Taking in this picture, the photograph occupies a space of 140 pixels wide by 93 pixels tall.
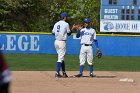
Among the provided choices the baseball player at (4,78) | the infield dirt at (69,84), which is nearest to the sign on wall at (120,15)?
the infield dirt at (69,84)

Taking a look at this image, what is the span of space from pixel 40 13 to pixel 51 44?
14114mm

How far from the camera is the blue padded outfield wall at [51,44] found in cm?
2825

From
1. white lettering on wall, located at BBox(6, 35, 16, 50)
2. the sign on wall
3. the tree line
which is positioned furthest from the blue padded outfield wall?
the tree line

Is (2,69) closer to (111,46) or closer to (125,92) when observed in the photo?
(125,92)

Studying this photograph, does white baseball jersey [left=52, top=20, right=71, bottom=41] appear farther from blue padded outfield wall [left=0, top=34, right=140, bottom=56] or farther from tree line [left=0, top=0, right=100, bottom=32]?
tree line [left=0, top=0, right=100, bottom=32]

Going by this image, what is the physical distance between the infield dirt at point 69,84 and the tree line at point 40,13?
83.2 ft

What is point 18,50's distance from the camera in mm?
28156

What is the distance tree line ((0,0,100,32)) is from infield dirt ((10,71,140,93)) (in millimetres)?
25353

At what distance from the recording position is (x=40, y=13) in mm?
42188

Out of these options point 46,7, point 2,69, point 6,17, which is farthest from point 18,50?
point 2,69

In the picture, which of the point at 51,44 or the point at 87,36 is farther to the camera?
the point at 51,44

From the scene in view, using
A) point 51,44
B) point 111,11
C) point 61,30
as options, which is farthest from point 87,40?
point 111,11

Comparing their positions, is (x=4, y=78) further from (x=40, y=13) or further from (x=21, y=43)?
(x=40, y=13)

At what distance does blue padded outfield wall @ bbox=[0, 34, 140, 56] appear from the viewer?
28.2 meters
